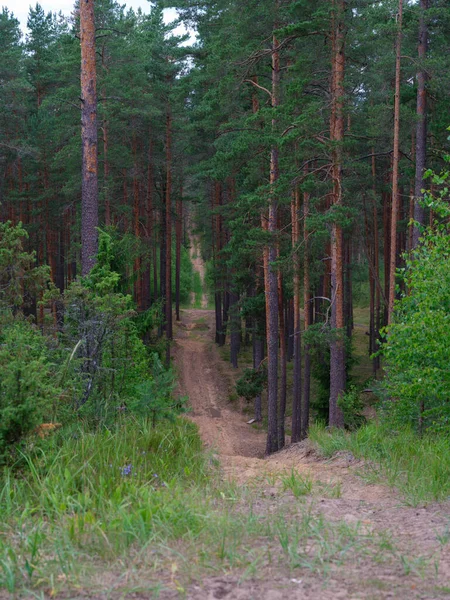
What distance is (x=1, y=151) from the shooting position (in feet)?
102

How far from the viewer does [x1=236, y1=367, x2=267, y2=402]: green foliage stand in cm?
2597

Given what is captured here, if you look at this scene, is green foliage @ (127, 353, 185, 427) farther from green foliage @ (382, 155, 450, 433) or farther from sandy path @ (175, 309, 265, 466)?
sandy path @ (175, 309, 265, 466)

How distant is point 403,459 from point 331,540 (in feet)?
8.54

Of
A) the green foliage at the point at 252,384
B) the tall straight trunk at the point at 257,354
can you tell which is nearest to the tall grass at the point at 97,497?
the green foliage at the point at 252,384

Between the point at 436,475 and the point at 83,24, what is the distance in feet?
38.4

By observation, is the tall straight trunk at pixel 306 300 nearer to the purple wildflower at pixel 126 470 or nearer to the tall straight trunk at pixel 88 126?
the tall straight trunk at pixel 88 126

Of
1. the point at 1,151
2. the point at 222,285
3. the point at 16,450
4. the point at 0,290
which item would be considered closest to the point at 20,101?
the point at 1,151

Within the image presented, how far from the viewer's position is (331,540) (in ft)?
15.5

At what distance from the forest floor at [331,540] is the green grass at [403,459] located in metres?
0.14

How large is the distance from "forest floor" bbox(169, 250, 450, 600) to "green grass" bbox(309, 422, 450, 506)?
5.6 inches

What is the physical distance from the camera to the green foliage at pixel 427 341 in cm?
898

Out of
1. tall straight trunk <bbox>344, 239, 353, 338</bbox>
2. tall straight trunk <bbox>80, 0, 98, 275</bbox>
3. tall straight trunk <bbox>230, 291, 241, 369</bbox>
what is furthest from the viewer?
tall straight trunk <bbox>344, 239, 353, 338</bbox>

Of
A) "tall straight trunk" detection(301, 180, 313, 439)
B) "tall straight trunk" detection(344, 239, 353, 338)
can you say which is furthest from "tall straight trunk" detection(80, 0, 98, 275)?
"tall straight trunk" detection(344, 239, 353, 338)

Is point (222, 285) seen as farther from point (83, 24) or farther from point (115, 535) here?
point (115, 535)
